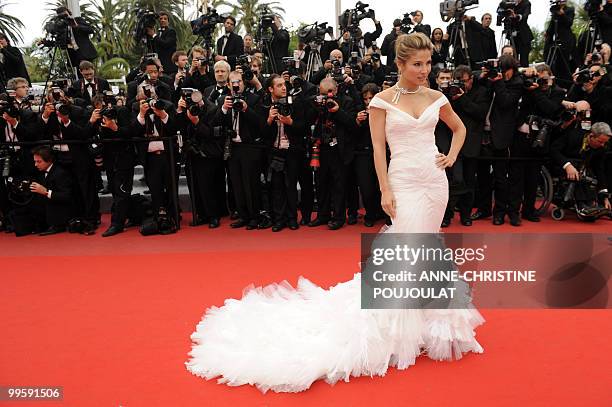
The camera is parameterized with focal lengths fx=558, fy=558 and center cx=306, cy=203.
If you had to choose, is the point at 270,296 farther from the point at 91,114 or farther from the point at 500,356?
the point at 91,114

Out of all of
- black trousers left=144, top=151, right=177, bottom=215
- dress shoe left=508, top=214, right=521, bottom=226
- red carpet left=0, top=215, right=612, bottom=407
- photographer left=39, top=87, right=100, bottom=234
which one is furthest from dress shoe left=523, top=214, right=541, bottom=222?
photographer left=39, top=87, right=100, bottom=234

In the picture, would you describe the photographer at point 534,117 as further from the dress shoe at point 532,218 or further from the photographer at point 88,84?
the photographer at point 88,84

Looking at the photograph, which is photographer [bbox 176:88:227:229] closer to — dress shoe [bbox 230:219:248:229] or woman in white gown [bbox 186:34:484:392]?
dress shoe [bbox 230:219:248:229]

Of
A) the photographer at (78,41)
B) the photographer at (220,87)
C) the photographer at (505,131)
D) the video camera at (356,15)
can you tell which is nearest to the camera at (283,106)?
the photographer at (220,87)

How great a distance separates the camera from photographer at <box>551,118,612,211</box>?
6.28 m

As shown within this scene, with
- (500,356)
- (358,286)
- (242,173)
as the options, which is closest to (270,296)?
(358,286)

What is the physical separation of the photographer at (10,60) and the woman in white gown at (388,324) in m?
6.96

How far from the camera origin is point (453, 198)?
6328mm

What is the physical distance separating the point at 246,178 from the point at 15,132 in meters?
2.83

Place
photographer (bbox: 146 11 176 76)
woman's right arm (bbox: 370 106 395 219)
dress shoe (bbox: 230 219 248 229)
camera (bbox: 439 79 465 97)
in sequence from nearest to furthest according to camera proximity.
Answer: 1. woman's right arm (bbox: 370 106 395 219)
2. camera (bbox: 439 79 465 97)
3. dress shoe (bbox: 230 219 248 229)
4. photographer (bbox: 146 11 176 76)

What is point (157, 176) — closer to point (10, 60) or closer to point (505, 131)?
point (10, 60)

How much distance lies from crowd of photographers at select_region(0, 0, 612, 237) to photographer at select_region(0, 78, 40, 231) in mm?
15

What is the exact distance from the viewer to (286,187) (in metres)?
6.50

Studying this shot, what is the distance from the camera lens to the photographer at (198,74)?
716 cm
